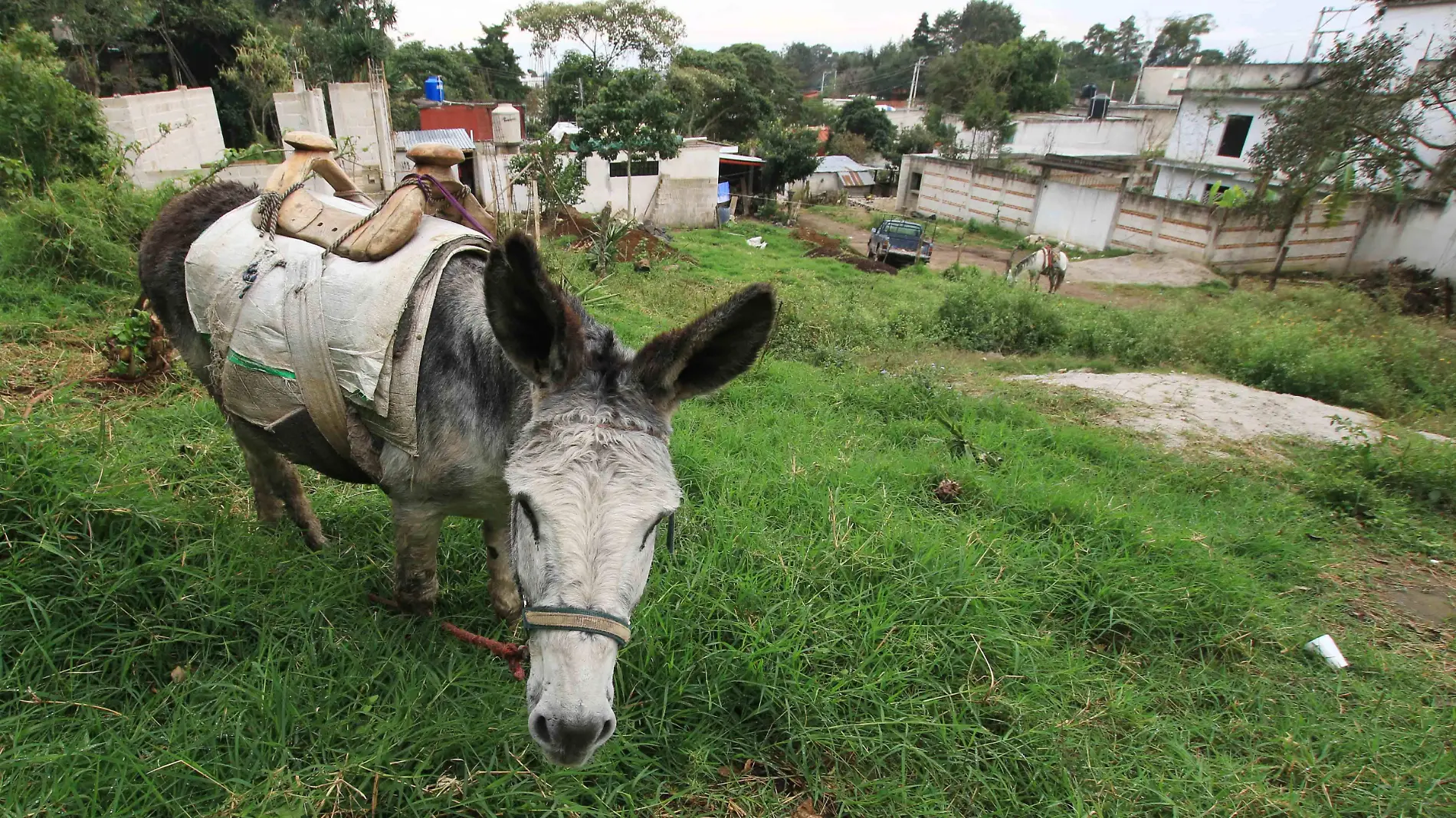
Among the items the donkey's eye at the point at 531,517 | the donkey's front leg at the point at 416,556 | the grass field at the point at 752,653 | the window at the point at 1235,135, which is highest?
the window at the point at 1235,135

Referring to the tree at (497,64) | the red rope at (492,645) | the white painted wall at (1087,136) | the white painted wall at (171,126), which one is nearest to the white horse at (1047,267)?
the red rope at (492,645)

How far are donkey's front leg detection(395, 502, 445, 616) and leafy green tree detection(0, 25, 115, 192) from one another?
974 cm

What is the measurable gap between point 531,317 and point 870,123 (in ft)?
160

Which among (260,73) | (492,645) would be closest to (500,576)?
(492,645)

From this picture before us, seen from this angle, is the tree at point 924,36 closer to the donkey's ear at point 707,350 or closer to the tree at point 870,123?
the tree at point 870,123

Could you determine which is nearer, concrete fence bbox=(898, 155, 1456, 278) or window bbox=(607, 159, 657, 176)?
concrete fence bbox=(898, 155, 1456, 278)

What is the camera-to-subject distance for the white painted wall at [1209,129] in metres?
25.7

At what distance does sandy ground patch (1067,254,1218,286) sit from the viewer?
775 inches

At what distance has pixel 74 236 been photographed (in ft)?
19.8

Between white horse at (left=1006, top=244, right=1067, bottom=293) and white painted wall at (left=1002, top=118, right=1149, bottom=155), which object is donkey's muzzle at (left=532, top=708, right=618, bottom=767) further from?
white painted wall at (left=1002, top=118, right=1149, bottom=155)

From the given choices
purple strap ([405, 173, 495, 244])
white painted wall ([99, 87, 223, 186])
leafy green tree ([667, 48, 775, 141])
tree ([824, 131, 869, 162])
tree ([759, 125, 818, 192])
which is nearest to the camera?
purple strap ([405, 173, 495, 244])

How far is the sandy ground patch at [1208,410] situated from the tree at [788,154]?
2785 cm

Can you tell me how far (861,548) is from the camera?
3.44 m

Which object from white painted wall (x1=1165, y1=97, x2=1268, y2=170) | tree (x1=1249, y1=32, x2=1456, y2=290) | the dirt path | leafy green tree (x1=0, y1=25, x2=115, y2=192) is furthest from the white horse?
leafy green tree (x1=0, y1=25, x2=115, y2=192)
